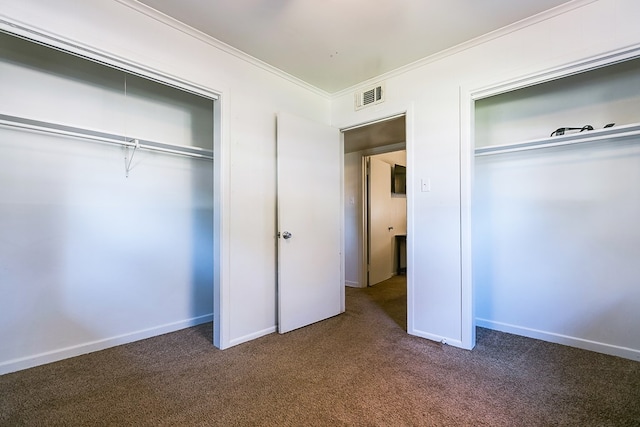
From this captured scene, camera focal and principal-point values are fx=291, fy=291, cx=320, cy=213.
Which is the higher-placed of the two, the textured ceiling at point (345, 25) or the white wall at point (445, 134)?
the textured ceiling at point (345, 25)

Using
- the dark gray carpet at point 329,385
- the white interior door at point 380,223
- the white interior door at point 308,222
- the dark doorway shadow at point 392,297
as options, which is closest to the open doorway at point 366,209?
the white interior door at point 380,223

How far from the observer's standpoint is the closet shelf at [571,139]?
204cm

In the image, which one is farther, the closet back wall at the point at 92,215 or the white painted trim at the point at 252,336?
the white painted trim at the point at 252,336

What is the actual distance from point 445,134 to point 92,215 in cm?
292

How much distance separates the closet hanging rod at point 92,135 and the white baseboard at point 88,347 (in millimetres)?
1582

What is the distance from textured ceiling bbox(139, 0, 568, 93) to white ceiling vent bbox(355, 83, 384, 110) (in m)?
0.26

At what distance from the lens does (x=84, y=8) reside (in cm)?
174

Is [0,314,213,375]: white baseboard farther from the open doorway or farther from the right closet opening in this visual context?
the right closet opening

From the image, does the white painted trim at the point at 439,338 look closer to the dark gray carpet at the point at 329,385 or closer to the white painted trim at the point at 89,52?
the dark gray carpet at the point at 329,385

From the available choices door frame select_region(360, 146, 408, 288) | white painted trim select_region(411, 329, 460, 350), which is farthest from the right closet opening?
door frame select_region(360, 146, 408, 288)

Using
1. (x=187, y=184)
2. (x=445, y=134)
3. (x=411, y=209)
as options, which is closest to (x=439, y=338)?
(x=411, y=209)

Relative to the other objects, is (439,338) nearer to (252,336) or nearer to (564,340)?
(564,340)

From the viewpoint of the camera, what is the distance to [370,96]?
2920 mm

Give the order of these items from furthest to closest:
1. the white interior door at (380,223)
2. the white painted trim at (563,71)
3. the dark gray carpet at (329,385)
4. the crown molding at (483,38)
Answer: the white interior door at (380,223)
the crown molding at (483,38)
the white painted trim at (563,71)
the dark gray carpet at (329,385)
